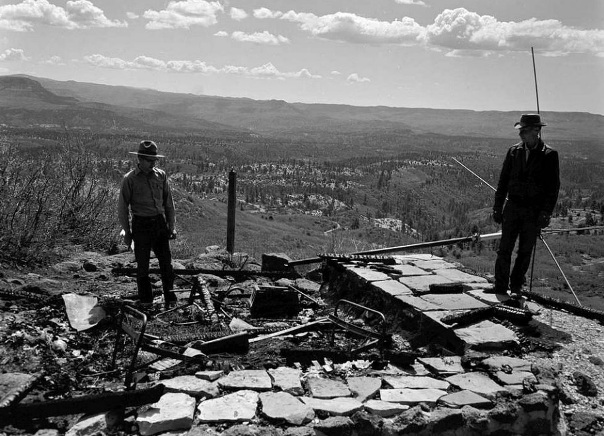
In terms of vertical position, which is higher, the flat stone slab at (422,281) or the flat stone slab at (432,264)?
the flat stone slab at (422,281)

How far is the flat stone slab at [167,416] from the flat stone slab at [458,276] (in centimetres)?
473

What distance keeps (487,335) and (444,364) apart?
2.94 ft

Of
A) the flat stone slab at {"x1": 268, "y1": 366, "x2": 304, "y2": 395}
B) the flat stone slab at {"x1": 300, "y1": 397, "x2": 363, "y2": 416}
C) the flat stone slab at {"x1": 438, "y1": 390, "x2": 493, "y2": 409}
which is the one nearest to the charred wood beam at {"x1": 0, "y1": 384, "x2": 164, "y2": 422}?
the flat stone slab at {"x1": 268, "y1": 366, "x2": 304, "y2": 395}

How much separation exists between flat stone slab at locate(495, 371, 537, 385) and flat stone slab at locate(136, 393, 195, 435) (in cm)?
245

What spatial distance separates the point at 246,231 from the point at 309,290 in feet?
82.1

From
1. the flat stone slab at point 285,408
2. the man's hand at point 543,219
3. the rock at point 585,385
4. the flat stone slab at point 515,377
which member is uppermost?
the man's hand at point 543,219

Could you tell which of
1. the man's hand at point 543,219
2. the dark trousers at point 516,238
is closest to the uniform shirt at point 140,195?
the dark trousers at point 516,238

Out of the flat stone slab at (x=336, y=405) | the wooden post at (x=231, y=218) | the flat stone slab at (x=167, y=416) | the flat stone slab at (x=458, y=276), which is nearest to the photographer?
the flat stone slab at (x=167, y=416)

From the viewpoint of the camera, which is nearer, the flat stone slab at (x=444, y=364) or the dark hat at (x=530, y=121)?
the flat stone slab at (x=444, y=364)

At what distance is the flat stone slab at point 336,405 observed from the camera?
4020mm

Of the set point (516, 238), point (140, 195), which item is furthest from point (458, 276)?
point (140, 195)

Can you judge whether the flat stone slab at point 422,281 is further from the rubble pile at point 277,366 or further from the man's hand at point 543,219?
the man's hand at point 543,219

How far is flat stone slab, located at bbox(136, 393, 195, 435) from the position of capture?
12.3ft

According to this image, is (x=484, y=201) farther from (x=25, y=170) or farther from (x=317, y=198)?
(x=25, y=170)
